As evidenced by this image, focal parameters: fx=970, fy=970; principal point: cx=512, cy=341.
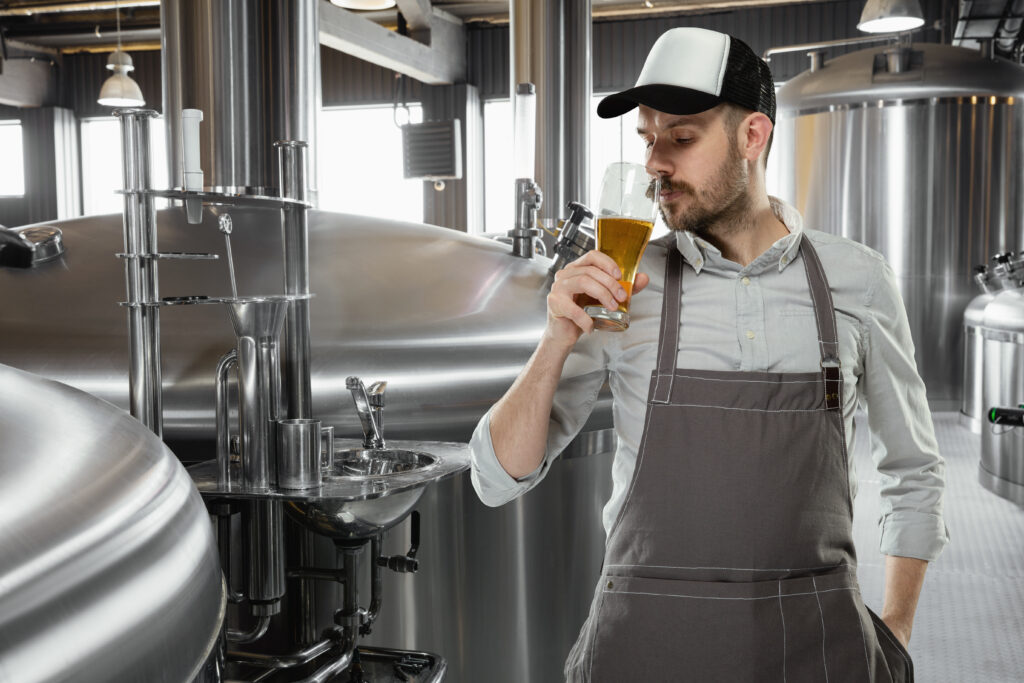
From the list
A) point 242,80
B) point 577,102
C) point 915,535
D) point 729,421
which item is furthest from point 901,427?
point 577,102

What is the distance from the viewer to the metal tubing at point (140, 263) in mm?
1663

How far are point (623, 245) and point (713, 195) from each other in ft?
0.61

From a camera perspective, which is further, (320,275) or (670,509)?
(320,275)

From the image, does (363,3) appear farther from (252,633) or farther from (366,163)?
(366,163)

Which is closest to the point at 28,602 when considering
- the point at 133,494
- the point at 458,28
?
the point at 133,494

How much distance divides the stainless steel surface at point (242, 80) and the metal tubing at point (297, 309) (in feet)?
1.04

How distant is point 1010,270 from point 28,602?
5.74 m

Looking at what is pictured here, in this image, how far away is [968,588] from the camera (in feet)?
11.9

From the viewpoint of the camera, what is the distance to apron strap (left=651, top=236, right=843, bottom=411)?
1161 millimetres

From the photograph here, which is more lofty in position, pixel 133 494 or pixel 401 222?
pixel 401 222

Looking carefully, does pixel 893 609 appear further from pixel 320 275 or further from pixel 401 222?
pixel 401 222

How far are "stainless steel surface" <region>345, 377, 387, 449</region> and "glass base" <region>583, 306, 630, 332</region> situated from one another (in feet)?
3.30

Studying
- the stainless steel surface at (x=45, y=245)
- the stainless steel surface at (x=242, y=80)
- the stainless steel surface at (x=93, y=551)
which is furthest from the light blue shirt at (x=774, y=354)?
the stainless steel surface at (x=45, y=245)

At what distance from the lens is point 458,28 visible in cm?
1002
